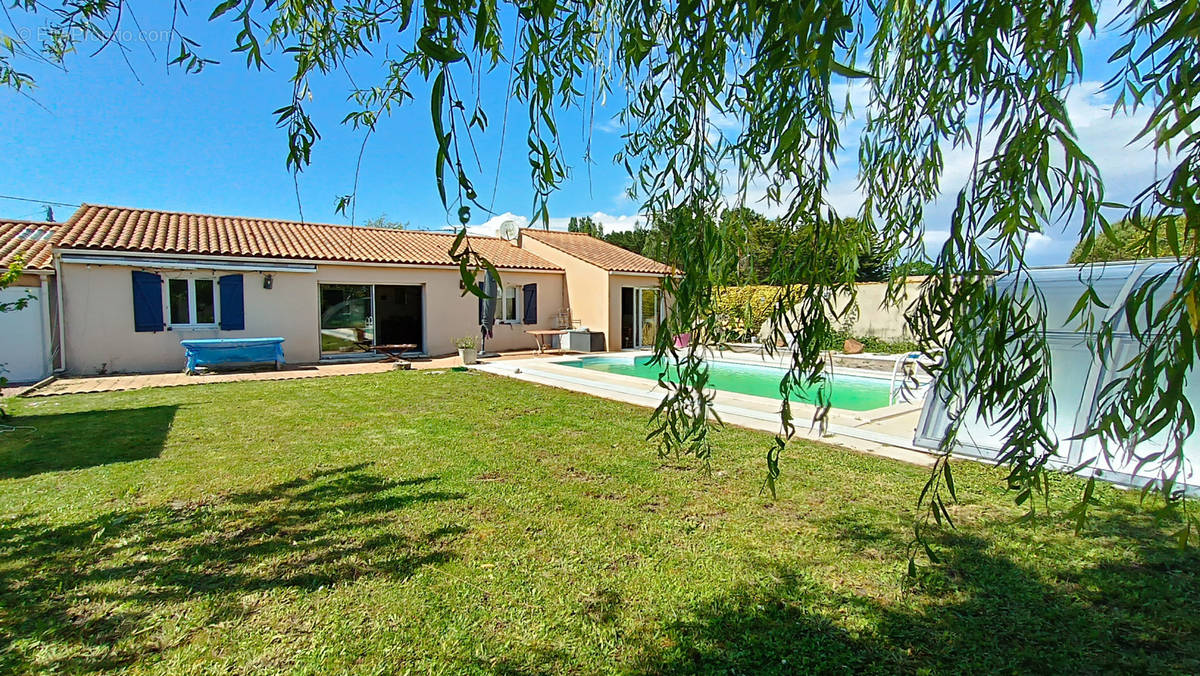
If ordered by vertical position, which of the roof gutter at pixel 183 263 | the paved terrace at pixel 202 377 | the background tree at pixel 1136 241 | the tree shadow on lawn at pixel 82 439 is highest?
the roof gutter at pixel 183 263

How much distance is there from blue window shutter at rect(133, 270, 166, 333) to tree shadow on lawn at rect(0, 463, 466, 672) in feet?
45.9

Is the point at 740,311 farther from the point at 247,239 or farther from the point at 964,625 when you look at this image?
the point at 247,239

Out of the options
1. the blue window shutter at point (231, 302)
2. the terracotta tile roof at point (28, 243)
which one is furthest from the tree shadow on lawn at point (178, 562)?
the blue window shutter at point (231, 302)

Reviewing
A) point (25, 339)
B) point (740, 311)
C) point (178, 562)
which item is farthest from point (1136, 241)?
point (25, 339)

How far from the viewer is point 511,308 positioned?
24078 millimetres

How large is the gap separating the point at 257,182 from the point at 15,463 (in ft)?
20.9

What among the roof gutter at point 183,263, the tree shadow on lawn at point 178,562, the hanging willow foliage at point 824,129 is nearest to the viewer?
the hanging willow foliage at point 824,129

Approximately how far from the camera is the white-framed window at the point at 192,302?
1678 centimetres

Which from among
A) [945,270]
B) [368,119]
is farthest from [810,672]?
[368,119]

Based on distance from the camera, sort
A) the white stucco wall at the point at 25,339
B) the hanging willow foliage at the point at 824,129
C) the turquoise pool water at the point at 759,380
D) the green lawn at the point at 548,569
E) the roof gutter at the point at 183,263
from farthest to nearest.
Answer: the roof gutter at the point at 183,263 < the turquoise pool water at the point at 759,380 < the white stucco wall at the point at 25,339 < the green lawn at the point at 548,569 < the hanging willow foliage at the point at 824,129

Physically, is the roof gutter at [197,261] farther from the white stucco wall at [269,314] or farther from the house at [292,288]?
the white stucco wall at [269,314]

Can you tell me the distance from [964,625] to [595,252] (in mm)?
24286

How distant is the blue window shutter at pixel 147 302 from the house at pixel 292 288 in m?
0.03

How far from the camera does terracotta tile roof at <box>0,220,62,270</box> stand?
572 inches
